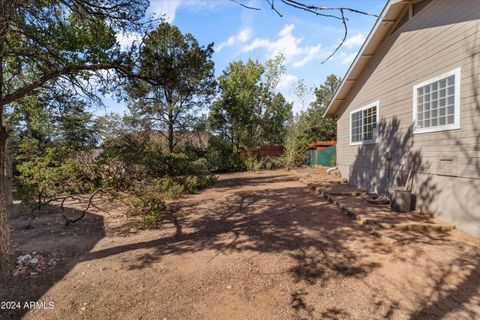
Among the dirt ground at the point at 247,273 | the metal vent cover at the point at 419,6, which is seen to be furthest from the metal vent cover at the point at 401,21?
the dirt ground at the point at 247,273

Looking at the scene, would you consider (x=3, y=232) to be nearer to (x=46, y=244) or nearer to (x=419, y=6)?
(x=46, y=244)

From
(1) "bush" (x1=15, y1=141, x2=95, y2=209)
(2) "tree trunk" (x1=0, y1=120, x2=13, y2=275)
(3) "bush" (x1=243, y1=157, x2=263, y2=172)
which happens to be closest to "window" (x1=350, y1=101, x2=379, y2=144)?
(1) "bush" (x1=15, y1=141, x2=95, y2=209)

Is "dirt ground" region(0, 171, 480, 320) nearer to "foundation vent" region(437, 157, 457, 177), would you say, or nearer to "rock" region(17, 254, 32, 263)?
"rock" region(17, 254, 32, 263)

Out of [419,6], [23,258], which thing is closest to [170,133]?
[23,258]

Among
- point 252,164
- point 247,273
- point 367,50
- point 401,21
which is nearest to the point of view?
point 247,273

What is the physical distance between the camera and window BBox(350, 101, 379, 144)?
8.55m

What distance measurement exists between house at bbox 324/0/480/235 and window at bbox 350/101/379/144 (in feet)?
0.11

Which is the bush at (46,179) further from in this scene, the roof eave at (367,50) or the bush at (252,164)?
the bush at (252,164)

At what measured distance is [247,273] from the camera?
11.8 ft

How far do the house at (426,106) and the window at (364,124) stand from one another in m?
0.03

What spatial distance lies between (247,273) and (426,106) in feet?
18.1

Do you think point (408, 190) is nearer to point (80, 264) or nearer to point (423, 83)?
point (423, 83)

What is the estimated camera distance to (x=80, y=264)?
3.99m

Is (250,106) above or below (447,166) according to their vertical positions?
above
